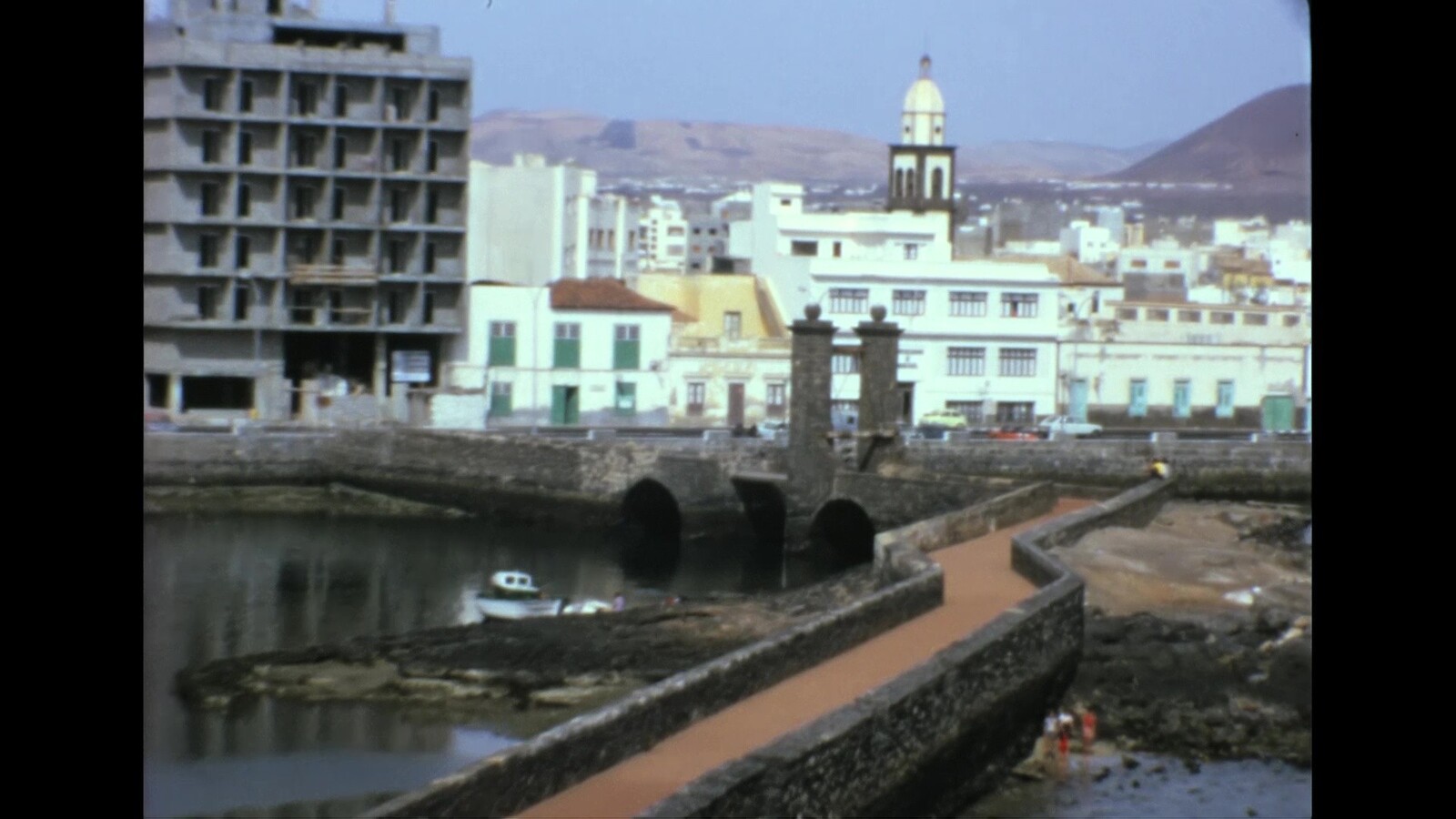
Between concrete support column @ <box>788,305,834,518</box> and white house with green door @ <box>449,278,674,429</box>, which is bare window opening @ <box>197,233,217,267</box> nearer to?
white house with green door @ <box>449,278,674,429</box>

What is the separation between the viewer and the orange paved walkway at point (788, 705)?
8.15m

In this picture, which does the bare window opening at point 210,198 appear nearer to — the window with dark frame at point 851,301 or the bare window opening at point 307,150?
the bare window opening at point 307,150

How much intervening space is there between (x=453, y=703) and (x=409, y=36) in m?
20.3

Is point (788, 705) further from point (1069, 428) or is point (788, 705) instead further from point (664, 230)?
point (664, 230)

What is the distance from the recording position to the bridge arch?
24.3m

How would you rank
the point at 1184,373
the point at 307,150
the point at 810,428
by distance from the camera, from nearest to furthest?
the point at 810,428 → the point at 307,150 → the point at 1184,373

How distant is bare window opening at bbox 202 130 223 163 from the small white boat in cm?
1297

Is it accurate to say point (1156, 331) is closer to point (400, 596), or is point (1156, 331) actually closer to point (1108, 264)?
point (1108, 264)

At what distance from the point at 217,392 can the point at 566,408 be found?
5.86m

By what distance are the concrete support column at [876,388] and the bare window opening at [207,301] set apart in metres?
12.1

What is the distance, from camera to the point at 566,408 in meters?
32.1

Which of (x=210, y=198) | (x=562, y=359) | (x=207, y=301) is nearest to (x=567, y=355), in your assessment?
(x=562, y=359)

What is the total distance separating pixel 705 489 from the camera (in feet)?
83.5
